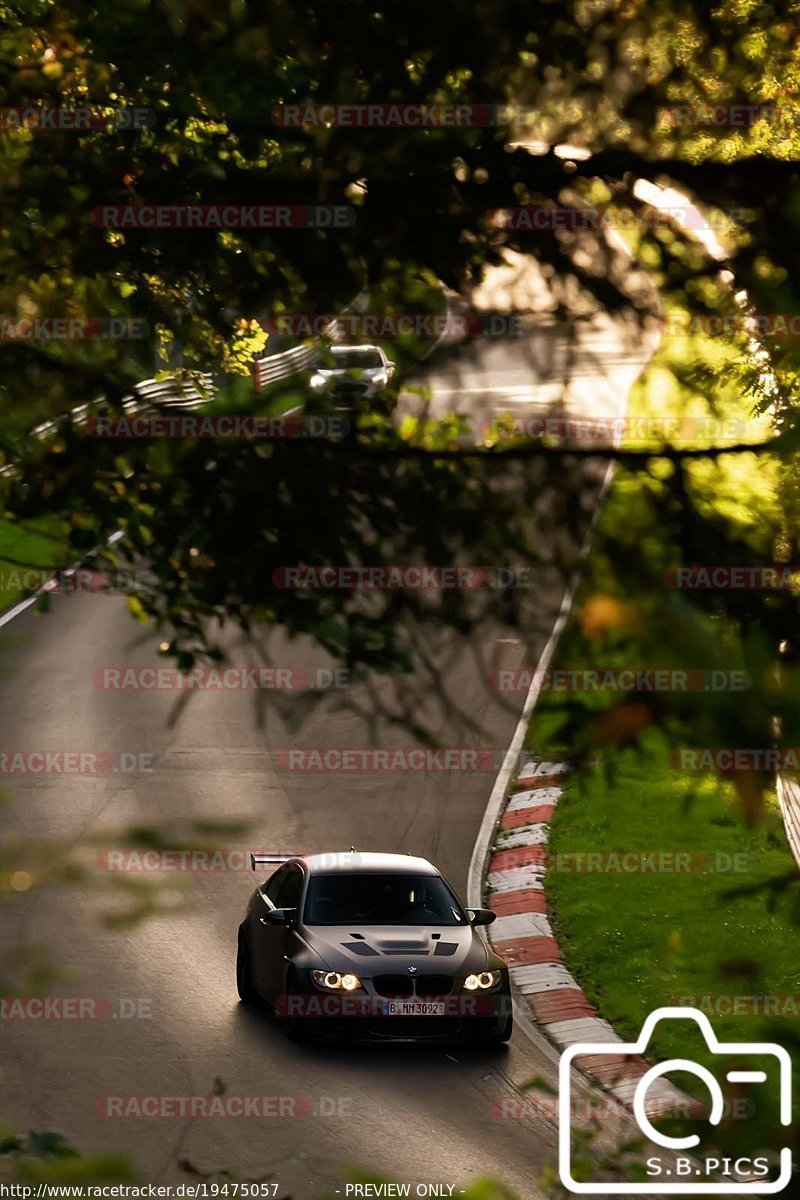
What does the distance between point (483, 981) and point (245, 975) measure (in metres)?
2.34

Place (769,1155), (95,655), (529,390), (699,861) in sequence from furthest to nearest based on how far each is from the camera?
1. (95,655)
2. (699,861)
3. (529,390)
4. (769,1155)

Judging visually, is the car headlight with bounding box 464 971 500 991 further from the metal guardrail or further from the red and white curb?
the metal guardrail

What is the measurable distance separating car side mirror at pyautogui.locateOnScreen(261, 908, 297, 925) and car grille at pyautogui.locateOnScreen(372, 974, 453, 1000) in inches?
38.5

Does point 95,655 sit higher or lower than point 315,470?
lower

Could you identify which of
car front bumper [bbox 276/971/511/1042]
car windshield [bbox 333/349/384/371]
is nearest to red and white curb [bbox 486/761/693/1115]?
car front bumper [bbox 276/971/511/1042]

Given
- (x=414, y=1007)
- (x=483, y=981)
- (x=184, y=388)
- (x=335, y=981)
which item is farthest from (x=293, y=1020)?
(x=184, y=388)

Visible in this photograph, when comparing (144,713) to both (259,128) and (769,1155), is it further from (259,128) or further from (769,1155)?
(769,1155)

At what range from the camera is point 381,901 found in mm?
13125

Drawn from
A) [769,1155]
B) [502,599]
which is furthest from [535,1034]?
[769,1155]

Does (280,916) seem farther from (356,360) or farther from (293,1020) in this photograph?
(356,360)

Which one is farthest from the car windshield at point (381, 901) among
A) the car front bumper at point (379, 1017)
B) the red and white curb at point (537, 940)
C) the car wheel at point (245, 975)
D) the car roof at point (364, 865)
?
the red and white curb at point (537, 940)

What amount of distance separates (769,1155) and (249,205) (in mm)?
4306

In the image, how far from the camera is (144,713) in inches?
851

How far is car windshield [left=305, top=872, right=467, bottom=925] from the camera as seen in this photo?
12.9 meters
